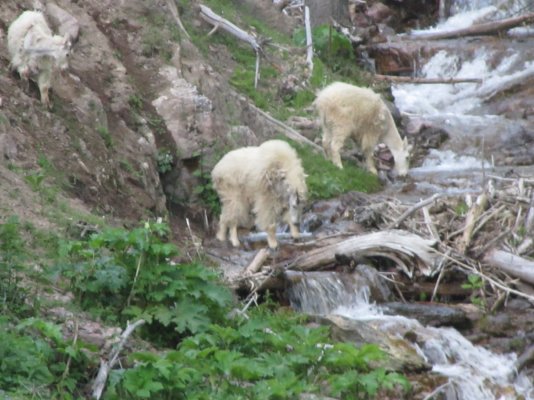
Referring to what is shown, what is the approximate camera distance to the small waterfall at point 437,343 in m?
8.41

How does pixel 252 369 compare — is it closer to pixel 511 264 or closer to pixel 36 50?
pixel 511 264

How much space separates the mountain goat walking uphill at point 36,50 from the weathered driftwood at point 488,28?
592 inches

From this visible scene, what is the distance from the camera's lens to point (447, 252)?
1041 cm

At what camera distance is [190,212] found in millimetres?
12539

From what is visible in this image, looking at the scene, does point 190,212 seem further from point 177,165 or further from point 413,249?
point 413,249

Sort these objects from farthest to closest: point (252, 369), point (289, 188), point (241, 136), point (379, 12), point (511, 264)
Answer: point (379, 12), point (241, 136), point (289, 188), point (511, 264), point (252, 369)

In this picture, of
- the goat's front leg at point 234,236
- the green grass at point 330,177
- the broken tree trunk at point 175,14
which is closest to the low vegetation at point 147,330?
the goat's front leg at point 234,236

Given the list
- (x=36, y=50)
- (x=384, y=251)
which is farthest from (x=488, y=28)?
(x=36, y=50)

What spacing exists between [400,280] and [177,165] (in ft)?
12.4

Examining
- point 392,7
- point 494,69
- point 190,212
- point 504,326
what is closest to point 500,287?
point 504,326

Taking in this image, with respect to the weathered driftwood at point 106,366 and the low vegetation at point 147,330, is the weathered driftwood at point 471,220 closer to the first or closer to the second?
the low vegetation at point 147,330

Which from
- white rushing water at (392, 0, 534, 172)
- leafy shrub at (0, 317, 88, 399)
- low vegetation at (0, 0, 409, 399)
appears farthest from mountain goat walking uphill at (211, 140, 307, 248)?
white rushing water at (392, 0, 534, 172)

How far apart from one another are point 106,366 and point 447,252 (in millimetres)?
5324

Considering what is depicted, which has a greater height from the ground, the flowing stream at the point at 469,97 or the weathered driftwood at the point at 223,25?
the weathered driftwood at the point at 223,25
